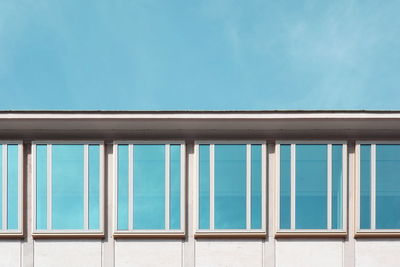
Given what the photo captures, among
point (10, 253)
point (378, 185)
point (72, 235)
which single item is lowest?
point (10, 253)

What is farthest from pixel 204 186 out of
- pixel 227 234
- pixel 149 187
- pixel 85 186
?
pixel 85 186

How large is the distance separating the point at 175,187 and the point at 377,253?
653cm

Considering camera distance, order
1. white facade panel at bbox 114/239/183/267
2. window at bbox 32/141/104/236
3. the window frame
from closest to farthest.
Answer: white facade panel at bbox 114/239/183/267 < the window frame < window at bbox 32/141/104/236

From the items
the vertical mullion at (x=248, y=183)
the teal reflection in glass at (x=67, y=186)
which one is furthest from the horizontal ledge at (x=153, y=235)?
the vertical mullion at (x=248, y=183)

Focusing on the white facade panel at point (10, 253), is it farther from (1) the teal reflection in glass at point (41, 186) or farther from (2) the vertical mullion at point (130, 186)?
(2) the vertical mullion at point (130, 186)

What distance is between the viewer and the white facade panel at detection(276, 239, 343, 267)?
Answer: 10281 mm

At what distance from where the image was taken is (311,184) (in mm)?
10570

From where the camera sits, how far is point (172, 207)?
34.5 feet

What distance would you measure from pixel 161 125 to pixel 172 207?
8.49 feet

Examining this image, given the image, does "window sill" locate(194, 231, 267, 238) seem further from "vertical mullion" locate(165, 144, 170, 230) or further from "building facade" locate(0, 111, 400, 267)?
"vertical mullion" locate(165, 144, 170, 230)

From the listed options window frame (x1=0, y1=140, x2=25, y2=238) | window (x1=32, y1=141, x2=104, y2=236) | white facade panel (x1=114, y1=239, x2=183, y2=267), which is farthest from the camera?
window (x1=32, y1=141, x2=104, y2=236)

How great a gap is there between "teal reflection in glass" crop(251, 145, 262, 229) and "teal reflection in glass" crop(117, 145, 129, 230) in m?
3.96

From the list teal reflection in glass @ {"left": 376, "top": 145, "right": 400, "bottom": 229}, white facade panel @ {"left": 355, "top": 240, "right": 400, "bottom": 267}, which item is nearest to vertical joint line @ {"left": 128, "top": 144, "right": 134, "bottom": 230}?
white facade panel @ {"left": 355, "top": 240, "right": 400, "bottom": 267}

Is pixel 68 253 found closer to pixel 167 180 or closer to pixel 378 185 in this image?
pixel 167 180
